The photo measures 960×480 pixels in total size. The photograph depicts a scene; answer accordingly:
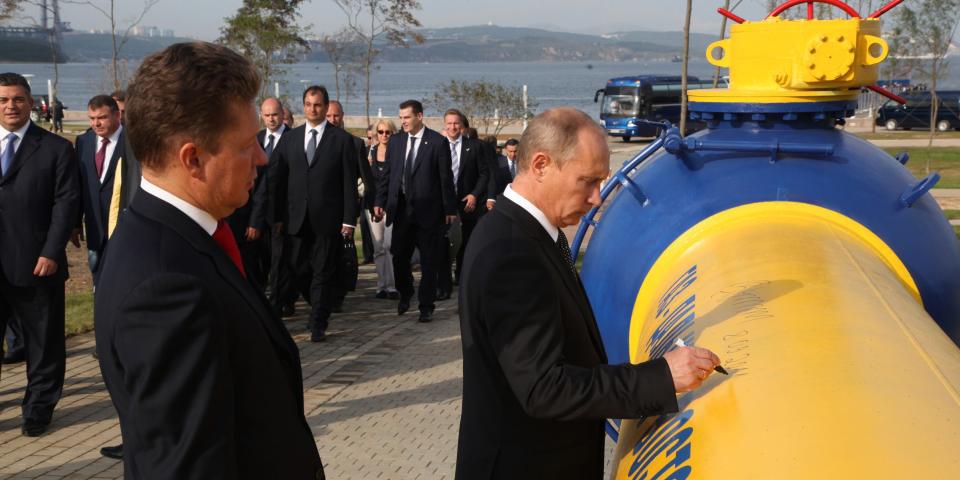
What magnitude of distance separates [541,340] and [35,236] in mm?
4913

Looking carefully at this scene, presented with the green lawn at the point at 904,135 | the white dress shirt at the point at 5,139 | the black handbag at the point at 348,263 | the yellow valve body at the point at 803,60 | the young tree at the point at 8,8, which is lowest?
the black handbag at the point at 348,263

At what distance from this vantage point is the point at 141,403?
6.17 ft

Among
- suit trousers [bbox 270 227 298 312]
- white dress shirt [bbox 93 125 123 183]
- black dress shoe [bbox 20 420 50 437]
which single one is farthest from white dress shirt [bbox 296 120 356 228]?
black dress shoe [bbox 20 420 50 437]

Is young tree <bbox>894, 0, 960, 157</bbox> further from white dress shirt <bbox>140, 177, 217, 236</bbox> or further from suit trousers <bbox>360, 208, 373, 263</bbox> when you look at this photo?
white dress shirt <bbox>140, 177, 217, 236</bbox>

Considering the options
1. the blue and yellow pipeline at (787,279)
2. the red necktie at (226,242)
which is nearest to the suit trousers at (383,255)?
the blue and yellow pipeline at (787,279)

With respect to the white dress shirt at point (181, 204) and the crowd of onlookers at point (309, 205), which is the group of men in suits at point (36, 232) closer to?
the crowd of onlookers at point (309, 205)

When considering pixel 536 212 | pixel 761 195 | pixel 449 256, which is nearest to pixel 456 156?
pixel 449 256

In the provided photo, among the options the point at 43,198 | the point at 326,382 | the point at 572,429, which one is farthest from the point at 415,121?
the point at 572,429

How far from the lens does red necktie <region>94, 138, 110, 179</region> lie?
719cm

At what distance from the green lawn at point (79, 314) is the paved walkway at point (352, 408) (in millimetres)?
173

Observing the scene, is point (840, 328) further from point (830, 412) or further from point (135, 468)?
point (135, 468)

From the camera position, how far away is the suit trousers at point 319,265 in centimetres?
853

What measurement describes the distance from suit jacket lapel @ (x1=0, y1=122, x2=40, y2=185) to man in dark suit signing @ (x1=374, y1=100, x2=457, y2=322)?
381cm

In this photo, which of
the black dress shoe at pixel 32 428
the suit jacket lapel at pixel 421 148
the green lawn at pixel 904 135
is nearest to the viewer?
the black dress shoe at pixel 32 428
